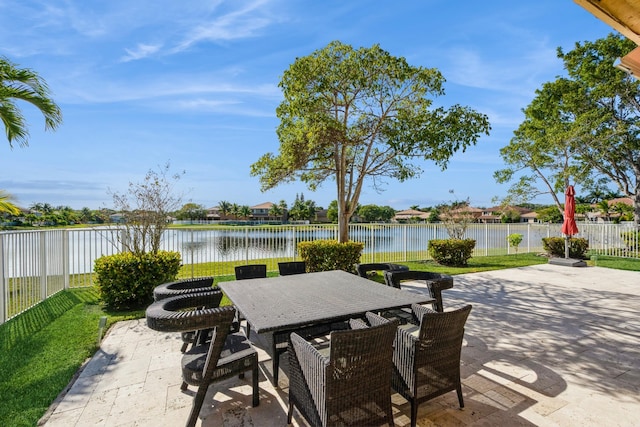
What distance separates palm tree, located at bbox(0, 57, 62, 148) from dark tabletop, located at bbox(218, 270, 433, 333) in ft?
15.8

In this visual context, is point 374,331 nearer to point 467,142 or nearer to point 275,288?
point 275,288

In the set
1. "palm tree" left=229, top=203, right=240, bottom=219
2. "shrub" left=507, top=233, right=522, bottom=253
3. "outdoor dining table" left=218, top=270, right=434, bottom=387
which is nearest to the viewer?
"outdoor dining table" left=218, top=270, right=434, bottom=387

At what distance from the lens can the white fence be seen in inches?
179

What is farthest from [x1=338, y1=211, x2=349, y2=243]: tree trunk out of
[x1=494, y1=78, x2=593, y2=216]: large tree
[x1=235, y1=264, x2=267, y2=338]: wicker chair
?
[x1=494, y1=78, x2=593, y2=216]: large tree

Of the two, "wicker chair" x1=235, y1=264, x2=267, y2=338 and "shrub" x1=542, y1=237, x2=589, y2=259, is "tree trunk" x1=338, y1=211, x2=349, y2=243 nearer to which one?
"wicker chair" x1=235, y1=264, x2=267, y2=338

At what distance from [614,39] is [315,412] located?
20.4 meters

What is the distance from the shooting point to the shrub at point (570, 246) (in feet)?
33.8

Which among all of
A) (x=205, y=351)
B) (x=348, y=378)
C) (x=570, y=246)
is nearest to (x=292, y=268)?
(x=205, y=351)

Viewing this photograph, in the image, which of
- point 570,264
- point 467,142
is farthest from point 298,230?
point 570,264

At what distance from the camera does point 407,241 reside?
9.72m

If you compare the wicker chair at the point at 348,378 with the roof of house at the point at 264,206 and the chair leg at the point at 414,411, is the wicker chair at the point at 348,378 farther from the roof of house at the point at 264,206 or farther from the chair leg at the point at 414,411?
the roof of house at the point at 264,206

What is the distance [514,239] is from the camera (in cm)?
1212

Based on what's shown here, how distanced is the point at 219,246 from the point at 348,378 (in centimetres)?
615

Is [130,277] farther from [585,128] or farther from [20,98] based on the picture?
[585,128]
